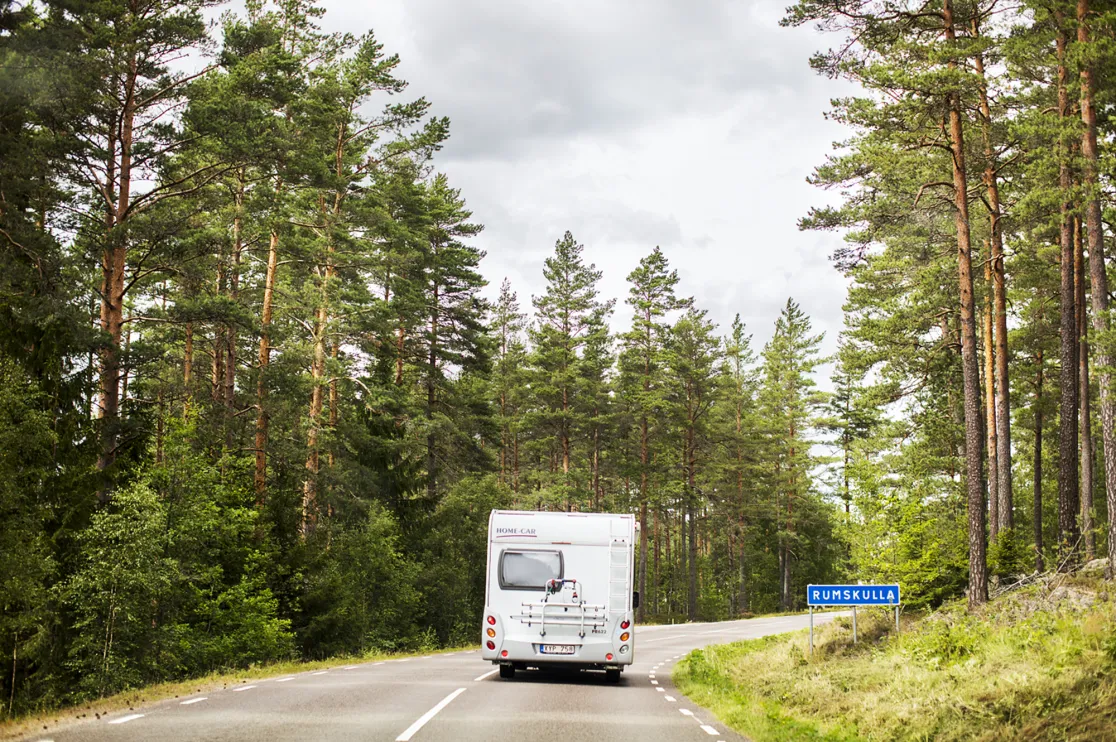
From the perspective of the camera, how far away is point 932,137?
893 inches

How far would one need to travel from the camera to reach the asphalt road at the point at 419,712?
10.9 metres

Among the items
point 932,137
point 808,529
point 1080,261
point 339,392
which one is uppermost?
point 932,137

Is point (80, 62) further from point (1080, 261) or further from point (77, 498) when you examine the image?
point (1080, 261)

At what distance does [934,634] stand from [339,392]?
24938 mm

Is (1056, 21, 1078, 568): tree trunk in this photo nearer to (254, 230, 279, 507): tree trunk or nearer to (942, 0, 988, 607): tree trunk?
(942, 0, 988, 607): tree trunk

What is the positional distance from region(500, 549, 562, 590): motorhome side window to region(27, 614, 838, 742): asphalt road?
1.93 metres

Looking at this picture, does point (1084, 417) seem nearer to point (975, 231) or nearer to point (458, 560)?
point (975, 231)

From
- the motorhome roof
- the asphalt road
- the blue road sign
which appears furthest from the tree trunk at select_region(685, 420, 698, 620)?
the blue road sign

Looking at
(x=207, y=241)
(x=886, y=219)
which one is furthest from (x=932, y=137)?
(x=207, y=241)

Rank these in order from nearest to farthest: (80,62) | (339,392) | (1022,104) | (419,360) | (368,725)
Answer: (368,725) → (80,62) → (1022,104) → (339,392) → (419,360)

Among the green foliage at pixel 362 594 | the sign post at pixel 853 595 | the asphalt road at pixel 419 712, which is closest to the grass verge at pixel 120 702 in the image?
the asphalt road at pixel 419 712

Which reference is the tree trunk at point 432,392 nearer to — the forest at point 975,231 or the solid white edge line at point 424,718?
the forest at point 975,231

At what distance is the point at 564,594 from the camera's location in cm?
1873

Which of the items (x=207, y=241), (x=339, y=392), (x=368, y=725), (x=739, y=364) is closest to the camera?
(x=368, y=725)
